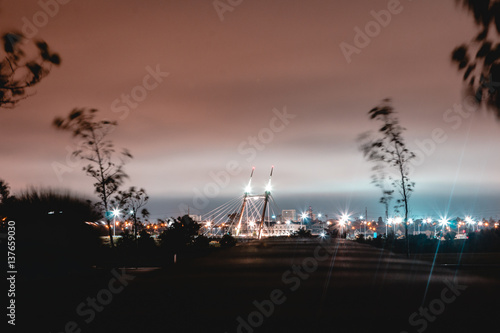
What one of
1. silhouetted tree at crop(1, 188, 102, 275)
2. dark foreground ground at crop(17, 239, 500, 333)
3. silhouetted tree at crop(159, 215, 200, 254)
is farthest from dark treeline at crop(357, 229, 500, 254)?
silhouetted tree at crop(1, 188, 102, 275)

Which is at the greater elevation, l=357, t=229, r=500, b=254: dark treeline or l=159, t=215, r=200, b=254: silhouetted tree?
l=159, t=215, r=200, b=254: silhouetted tree

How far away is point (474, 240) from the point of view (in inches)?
1457

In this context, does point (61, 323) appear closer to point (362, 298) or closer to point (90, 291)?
point (90, 291)

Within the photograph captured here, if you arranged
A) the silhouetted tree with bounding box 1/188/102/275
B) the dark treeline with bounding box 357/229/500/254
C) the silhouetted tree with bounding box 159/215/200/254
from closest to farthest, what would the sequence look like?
the silhouetted tree with bounding box 1/188/102/275
the silhouetted tree with bounding box 159/215/200/254
the dark treeline with bounding box 357/229/500/254

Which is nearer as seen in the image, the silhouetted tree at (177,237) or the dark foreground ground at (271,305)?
the dark foreground ground at (271,305)

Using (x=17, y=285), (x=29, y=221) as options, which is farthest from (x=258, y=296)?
(x=29, y=221)

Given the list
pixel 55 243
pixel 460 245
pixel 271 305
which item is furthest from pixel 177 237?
pixel 271 305

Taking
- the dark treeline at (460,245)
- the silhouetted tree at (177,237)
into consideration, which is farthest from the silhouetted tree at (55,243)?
the dark treeline at (460,245)

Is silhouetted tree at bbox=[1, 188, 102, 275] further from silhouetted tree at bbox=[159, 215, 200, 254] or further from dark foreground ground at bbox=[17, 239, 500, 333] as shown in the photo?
silhouetted tree at bbox=[159, 215, 200, 254]

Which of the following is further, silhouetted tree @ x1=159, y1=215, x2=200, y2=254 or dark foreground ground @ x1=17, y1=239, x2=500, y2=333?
silhouetted tree @ x1=159, y1=215, x2=200, y2=254

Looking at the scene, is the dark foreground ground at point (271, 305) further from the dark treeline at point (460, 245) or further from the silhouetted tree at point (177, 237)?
the dark treeline at point (460, 245)

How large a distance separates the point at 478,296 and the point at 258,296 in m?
4.86

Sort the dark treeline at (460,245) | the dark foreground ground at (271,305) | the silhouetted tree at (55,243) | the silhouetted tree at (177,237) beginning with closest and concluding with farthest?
the dark foreground ground at (271,305), the silhouetted tree at (55,243), the silhouetted tree at (177,237), the dark treeline at (460,245)

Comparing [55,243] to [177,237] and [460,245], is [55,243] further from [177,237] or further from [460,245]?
[460,245]
